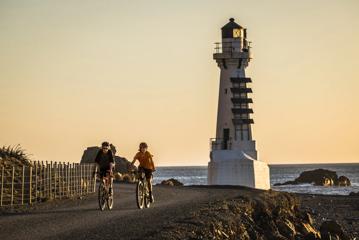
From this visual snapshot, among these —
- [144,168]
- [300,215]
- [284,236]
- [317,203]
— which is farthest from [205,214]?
[317,203]

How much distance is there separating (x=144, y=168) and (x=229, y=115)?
44.4m

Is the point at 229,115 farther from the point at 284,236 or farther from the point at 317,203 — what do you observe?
the point at 284,236

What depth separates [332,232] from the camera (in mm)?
32844

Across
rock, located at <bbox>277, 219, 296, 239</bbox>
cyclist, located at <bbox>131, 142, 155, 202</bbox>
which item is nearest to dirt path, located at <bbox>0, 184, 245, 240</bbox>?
cyclist, located at <bbox>131, 142, 155, 202</bbox>

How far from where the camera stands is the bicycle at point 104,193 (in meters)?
25.5

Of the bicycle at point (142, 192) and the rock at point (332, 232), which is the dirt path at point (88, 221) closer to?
the bicycle at point (142, 192)

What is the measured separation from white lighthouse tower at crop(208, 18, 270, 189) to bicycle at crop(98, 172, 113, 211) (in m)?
41.7

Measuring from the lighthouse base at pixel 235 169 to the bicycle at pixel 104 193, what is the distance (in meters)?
40.7

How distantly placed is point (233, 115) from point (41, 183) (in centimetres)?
3983

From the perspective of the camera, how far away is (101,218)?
910 inches

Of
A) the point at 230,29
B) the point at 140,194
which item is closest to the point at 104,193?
the point at 140,194

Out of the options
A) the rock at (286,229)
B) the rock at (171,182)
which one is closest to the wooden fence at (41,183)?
the rock at (286,229)

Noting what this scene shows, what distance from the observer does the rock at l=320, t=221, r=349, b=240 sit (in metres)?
31.7

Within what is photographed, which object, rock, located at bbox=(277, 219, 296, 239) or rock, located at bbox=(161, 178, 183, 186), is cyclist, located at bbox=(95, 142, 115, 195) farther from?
rock, located at bbox=(161, 178, 183, 186)
